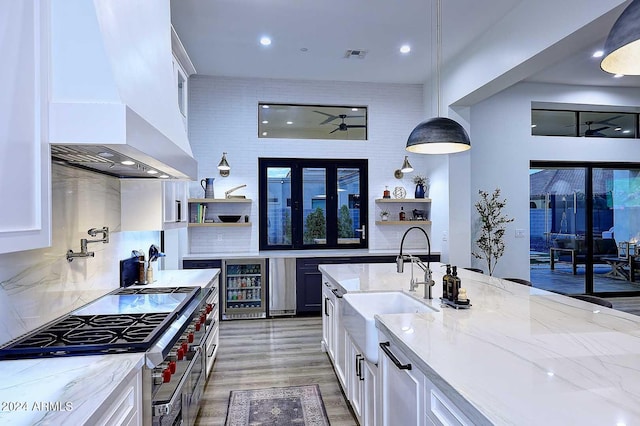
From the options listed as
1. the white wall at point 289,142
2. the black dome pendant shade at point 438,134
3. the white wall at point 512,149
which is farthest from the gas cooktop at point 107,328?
the white wall at point 512,149

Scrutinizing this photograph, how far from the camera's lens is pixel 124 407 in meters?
1.40

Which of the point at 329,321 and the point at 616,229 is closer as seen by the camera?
the point at 329,321

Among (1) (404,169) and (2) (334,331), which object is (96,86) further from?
(1) (404,169)

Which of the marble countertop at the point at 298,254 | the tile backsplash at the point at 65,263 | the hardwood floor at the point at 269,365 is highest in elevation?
the tile backsplash at the point at 65,263

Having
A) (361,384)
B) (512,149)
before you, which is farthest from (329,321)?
(512,149)

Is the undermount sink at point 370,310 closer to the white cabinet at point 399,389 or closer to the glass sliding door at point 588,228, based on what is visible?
the white cabinet at point 399,389

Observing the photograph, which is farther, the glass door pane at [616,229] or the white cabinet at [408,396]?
the glass door pane at [616,229]

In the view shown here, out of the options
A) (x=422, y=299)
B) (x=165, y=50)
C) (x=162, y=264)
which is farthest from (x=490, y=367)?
(x=162, y=264)

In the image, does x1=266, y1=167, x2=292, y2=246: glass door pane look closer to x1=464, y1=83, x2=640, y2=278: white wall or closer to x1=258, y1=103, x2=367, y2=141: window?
x1=258, y1=103, x2=367, y2=141: window

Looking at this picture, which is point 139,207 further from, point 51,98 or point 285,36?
point 285,36

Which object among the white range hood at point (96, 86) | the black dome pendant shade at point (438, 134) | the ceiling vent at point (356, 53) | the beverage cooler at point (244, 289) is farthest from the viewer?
the beverage cooler at point (244, 289)

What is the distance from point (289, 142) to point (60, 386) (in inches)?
189

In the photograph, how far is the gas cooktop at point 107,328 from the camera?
157cm

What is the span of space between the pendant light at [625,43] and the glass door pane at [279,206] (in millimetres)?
4591
